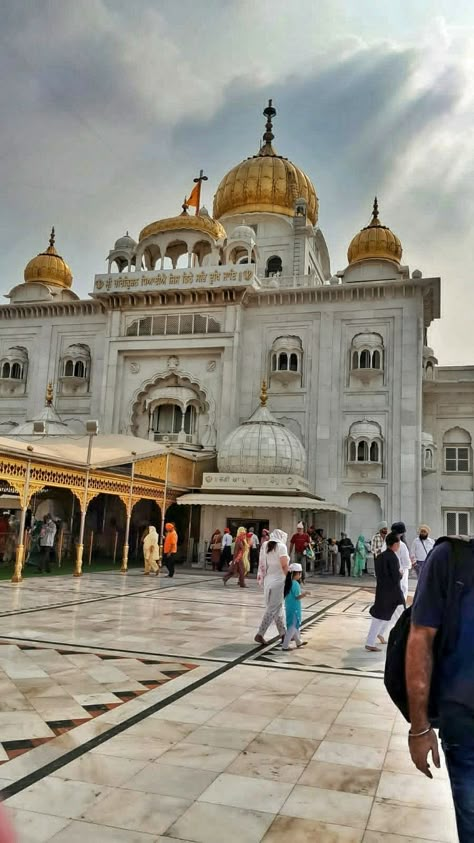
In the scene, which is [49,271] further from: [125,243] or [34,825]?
[34,825]

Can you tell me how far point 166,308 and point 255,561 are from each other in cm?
1135

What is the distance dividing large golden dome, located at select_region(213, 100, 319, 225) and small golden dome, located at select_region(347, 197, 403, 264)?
466 centimetres

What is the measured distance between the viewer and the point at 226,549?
19.4 meters

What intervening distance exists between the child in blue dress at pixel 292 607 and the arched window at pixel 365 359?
18.0 m

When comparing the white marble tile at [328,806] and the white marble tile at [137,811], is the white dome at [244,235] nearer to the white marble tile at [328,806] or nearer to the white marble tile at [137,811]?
the white marble tile at [328,806]

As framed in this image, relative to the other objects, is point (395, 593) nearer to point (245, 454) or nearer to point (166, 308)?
point (245, 454)

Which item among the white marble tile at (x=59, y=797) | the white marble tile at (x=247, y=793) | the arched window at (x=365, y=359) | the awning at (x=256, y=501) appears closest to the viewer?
the white marble tile at (x=59, y=797)

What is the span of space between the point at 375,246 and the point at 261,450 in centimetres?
1084

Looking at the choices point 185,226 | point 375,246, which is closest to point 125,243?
point 185,226

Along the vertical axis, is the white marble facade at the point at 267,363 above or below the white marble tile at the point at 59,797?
above

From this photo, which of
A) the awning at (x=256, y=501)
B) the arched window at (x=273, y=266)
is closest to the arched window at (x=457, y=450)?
the awning at (x=256, y=501)

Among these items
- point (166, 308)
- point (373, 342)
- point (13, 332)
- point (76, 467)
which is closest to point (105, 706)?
point (76, 467)

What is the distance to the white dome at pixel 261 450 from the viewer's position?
2275 centimetres

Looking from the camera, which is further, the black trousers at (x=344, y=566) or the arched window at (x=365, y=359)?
the arched window at (x=365, y=359)
